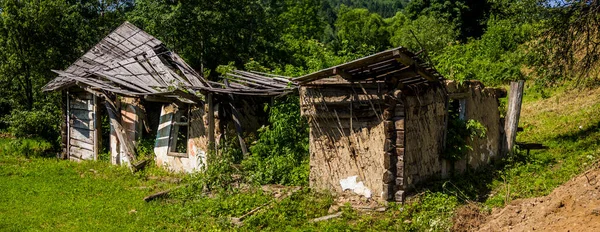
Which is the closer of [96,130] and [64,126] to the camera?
[96,130]

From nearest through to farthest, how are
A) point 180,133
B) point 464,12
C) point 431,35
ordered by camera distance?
point 180,133, point 431,35, point 464,12

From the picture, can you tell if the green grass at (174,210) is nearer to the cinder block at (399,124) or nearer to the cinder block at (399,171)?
the cinder block at (399,171)

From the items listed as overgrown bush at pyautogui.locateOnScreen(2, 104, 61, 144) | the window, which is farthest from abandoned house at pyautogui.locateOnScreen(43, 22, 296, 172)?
overgrown bush at pyautogui.locateOnScreen(2, 104, 61, 144)

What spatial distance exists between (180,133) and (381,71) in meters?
6.25

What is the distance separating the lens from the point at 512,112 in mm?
12281

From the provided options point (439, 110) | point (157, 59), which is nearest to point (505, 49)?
point (439, 110)

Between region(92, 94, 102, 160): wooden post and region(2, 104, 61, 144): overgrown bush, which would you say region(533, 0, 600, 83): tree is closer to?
region(92, 94, 102, 160): wooden post

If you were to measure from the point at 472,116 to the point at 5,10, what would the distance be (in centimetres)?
1578

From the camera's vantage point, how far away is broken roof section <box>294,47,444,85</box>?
7.84m

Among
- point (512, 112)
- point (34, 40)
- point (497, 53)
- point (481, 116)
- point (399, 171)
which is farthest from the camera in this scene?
point (497, 53)

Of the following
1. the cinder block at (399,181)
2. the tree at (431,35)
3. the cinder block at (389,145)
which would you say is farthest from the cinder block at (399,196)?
the tree at (431,35)

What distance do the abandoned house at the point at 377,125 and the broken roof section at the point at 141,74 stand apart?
1678mm

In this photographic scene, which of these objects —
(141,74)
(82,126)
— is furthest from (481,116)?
(82,126)

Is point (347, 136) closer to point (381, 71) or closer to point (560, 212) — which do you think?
point (381, 71)
